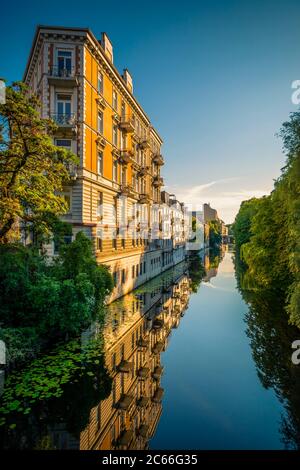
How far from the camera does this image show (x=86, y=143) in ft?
62.6

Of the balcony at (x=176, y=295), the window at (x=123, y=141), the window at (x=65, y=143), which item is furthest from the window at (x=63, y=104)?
the balcony at (x=176, y=295)

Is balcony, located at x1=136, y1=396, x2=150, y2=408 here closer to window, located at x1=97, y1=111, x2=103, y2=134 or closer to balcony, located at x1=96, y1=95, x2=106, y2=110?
window, located at x1=97, y1=111, x2=103, y2=134

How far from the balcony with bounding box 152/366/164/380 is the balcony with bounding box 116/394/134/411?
1.79 metres

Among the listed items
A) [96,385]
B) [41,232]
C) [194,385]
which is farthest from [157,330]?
[41,232]

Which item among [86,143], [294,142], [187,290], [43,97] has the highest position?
[43,97]

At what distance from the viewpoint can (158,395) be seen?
9.90m

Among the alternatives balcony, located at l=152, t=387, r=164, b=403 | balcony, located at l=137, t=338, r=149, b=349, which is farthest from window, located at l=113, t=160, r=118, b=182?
balcony, located at l=152, t=387, r=164, b=403

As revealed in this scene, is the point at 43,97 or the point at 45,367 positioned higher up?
the point at 43,97

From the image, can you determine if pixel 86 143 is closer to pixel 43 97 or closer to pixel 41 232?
pixel 43 97

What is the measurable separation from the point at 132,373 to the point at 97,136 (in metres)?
17.2

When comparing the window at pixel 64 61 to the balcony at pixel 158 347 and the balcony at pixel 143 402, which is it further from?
the balcony at pixel 143 402

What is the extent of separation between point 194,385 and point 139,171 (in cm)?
2486

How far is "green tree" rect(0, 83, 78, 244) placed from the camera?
11.2m

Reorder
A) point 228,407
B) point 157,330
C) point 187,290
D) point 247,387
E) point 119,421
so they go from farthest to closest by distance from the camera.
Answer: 1. point 187,290
2. point 157,330
3. point 247,387
4. point 228,407
5. point 119,421
